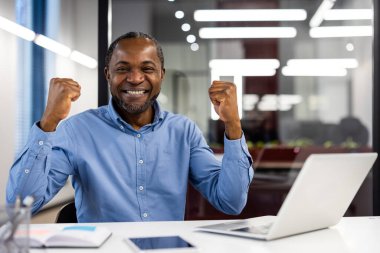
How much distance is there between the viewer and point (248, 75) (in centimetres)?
408

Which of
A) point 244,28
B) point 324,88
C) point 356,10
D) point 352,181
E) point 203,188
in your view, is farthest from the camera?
point 324,88

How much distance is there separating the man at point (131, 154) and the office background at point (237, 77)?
102 cm

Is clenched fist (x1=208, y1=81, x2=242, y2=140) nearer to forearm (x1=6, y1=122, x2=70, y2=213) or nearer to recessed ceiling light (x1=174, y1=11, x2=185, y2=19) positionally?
A: forearm (x1=6, y1=122, x2=70, y2=213)

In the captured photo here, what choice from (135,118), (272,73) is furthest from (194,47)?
(135,118)

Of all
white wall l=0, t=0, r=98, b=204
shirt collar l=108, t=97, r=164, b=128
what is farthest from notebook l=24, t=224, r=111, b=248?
white wall l=0, t=0, r=98, b=204

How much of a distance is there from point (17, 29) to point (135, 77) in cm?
163

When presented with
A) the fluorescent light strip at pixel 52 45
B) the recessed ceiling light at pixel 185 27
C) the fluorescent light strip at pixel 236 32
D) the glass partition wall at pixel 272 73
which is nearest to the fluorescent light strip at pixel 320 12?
the glass partition wall at pixel 272 73

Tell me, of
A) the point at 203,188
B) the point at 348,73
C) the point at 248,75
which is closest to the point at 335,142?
the point at 348,73

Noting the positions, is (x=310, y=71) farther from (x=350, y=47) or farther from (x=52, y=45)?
(x=52, y=45)

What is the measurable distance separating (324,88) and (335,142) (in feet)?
1.57

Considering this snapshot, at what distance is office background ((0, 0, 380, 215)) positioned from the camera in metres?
3.26

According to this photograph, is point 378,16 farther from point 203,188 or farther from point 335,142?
point 203,188

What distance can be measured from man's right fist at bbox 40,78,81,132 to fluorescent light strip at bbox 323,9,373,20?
86.7 inches

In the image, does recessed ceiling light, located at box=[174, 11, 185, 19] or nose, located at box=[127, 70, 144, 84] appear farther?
recessed ceiling light, located at box=[174, 11, 185, 19]
